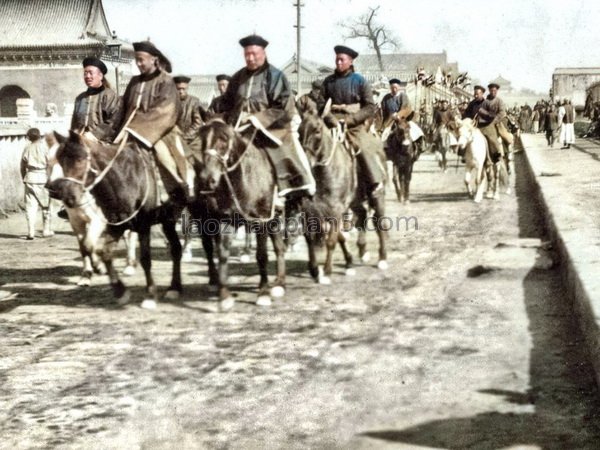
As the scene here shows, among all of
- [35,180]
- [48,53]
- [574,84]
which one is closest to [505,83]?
[574,84]

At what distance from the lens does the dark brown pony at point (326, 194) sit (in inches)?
349

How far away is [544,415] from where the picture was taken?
15.9 ft

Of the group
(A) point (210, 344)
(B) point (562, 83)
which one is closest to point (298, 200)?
(A) point (210, 344)

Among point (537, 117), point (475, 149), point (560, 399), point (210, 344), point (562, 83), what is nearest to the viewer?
point (560, 399)

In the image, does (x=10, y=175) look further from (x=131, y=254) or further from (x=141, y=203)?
(x=141, y=203)

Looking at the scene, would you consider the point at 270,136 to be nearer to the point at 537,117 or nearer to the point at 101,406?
the point at 101,406

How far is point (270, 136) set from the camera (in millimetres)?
7934

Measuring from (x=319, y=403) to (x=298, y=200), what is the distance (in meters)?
3.87

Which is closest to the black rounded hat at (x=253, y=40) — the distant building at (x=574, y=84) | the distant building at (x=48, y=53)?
the distant building at (x=48, y=53)

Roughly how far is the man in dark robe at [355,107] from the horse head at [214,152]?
2278 mm

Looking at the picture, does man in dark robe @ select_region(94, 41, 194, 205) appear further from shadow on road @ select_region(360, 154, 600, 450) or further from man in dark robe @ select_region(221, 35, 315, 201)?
shadow on road @ select_region(360, 154, 600, 450)

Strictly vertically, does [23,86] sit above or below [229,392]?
above

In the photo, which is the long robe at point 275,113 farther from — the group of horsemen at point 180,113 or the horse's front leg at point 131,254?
the horse's front leg at point 131,254

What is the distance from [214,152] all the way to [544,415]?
12.5 feet
